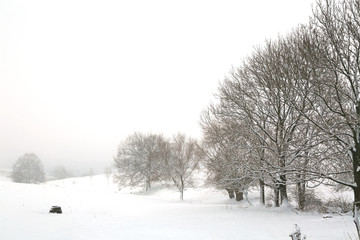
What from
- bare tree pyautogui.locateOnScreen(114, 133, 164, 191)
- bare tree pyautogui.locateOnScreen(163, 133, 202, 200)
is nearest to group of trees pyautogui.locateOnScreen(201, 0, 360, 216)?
bare tree pyautogui.locateOnScreen(163, 133, 202, 200)

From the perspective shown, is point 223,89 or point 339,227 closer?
point 339,227

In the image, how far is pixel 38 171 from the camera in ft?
223

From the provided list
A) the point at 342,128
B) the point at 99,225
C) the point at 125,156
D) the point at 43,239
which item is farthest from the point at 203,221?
the point at 125,156

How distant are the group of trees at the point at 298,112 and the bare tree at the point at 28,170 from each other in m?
67.1

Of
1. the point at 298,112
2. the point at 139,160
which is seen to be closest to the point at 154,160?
the point at 139,160

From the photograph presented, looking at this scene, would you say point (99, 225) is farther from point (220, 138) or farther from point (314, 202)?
point (314, 202)

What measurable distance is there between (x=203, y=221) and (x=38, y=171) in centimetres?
7140

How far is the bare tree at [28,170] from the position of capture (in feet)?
213

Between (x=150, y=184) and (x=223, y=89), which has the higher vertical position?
(x=223, y=89)

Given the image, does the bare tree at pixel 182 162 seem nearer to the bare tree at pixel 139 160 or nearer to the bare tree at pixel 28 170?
the bare tree at pixel 139 160

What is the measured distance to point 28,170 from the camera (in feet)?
216

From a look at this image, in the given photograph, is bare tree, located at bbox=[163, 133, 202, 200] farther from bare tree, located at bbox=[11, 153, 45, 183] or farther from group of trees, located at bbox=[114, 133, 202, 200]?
bare tree, located at bbox=[11, 153, 45, 183]

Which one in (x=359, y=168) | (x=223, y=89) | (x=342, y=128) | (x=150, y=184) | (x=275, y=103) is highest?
(x=223, y=89)

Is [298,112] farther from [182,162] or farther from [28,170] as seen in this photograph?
[28,170]
